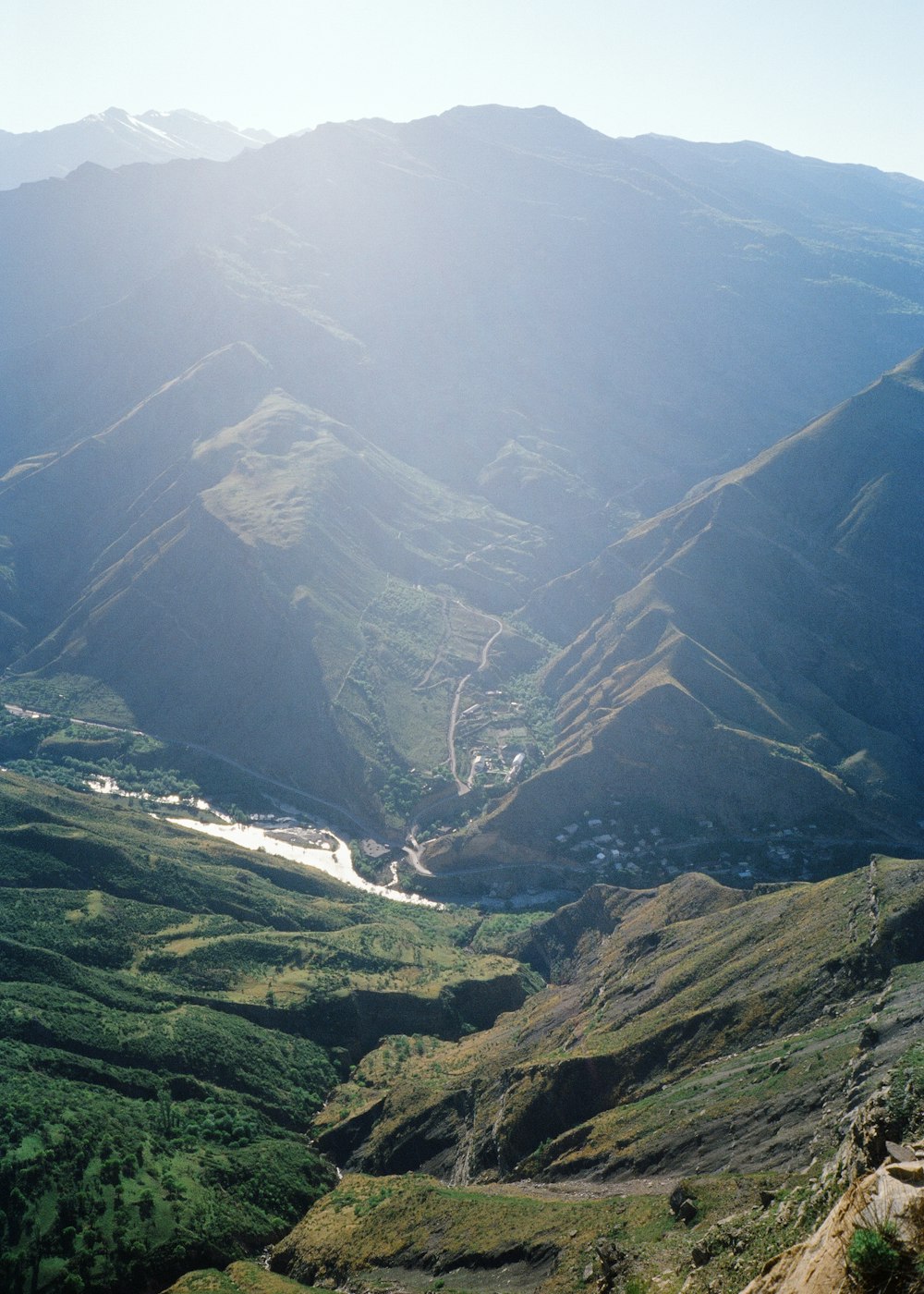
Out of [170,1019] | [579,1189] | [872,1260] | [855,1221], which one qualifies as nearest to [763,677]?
[170,1019]

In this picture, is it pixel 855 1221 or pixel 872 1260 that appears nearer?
pixel 872 1260

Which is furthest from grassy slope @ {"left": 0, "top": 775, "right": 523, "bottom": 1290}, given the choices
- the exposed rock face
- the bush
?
the bush

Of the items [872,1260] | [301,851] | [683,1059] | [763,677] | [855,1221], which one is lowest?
[301,851]

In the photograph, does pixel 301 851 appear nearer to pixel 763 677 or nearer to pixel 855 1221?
pixel 763 677

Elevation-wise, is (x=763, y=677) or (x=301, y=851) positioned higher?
(x=763, y=677)

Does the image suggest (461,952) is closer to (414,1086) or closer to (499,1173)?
(414,1086)

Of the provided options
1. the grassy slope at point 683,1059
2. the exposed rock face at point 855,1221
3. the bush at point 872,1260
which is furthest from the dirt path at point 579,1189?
the bush at point 872,1260
